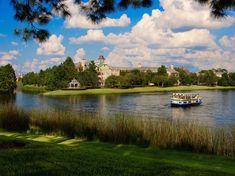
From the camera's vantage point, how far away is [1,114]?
20094 mm

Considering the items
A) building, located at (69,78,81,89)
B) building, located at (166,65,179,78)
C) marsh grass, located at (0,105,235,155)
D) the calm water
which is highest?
building, located at (166,65,179,78)

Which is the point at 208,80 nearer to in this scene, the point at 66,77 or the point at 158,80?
the point at 158,80

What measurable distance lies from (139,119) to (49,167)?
931 cm

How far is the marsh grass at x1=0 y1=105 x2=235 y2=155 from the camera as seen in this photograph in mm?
13828

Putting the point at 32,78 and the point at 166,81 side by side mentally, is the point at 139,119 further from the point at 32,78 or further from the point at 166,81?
the point at 32,78

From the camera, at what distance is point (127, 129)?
51.6 feet

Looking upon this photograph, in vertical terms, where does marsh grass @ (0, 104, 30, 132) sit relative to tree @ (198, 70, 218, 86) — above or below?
below

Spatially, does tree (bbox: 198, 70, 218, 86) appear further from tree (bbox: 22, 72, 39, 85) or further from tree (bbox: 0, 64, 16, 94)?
tree (bbox: 0, 64, 16, 94)

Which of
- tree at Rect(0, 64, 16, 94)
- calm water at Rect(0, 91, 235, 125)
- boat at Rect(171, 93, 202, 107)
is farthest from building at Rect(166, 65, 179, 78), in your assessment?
calm water at Rect(0, 91, 235, 125)

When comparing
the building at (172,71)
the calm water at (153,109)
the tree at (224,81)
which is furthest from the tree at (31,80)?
the calm water at (153,109)

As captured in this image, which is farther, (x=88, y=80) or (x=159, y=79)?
(x=159, y=79)

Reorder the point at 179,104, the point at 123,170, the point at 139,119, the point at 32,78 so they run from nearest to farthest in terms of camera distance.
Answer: the point at 123,170 → the point at 139,119 → the point at 179,104 → the point at 32,78

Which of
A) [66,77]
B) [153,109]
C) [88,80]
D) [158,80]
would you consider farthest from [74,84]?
[153,109]

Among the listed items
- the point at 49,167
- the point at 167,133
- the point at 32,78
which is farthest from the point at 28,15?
the point at 32,78
